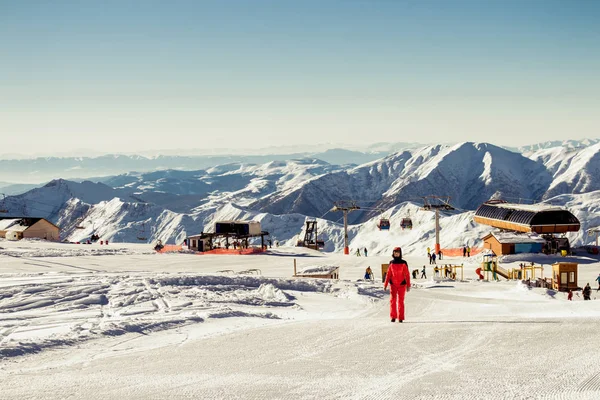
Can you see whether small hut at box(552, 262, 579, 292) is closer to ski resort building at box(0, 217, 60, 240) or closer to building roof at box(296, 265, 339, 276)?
building roof at box(296, 265, 339, 276)

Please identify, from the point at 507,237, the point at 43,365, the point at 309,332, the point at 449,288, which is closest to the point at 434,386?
the point at 309,332

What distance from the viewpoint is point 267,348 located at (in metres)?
9.52

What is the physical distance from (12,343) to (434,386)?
679cm

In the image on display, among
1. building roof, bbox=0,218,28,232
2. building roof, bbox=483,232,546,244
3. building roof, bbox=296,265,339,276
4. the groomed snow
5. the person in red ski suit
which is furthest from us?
building roof, bbox=0,218,28,232

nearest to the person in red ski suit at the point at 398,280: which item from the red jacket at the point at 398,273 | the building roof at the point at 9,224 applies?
the red jacket at the point at 398,273

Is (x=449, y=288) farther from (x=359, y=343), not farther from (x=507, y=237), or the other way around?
(x=507, y=237)

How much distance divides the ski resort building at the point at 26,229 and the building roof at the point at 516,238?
199 ft

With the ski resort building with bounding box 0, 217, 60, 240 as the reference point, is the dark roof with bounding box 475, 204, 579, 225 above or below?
above

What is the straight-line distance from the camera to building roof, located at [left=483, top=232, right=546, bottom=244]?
60.1 metres

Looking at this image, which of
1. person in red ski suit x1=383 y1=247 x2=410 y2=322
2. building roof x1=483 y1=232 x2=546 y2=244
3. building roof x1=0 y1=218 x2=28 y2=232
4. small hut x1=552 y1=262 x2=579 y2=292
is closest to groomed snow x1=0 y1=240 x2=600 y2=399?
person in red ski suit x1=383 y1=247 x2=410 y2=322

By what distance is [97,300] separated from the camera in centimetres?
1551

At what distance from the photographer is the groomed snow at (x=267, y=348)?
721 centimetres

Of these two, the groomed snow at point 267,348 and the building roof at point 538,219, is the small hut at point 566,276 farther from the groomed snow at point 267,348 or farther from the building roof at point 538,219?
the building roof at point 538,219

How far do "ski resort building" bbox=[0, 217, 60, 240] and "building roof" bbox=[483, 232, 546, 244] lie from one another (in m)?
60.7
